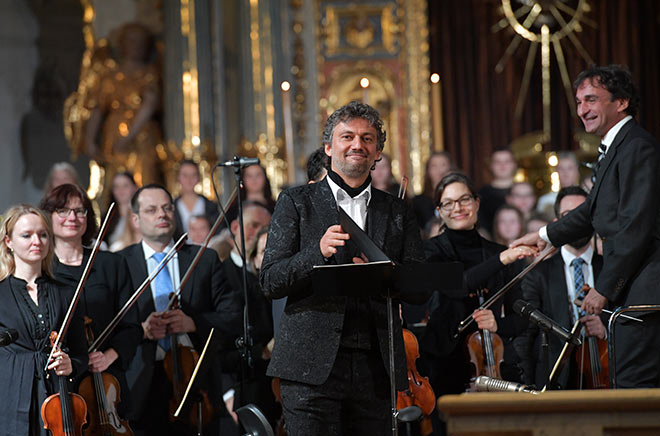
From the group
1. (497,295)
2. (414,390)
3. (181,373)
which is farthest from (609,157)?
(181,373)

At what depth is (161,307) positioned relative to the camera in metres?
5.30

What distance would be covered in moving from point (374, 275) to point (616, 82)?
5.28ft

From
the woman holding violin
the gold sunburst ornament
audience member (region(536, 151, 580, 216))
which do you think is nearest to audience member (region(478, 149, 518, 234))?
audience member (region(536, 151, 580, 216))

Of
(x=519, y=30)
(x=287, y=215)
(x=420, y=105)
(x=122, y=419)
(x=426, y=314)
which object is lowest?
(x=122, y=419)

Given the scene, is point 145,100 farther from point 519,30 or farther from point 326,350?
point 326,350

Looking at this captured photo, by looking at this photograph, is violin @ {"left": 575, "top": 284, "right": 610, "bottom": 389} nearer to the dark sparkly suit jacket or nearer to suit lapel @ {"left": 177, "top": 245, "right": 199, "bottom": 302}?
the dark sparkly suit jacket

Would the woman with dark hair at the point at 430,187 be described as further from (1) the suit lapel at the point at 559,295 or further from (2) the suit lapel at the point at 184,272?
(2) the suit lapel at the point at 184,272

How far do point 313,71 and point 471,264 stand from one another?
18.8 ft

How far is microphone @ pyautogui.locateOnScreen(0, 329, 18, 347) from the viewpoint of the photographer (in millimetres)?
4191

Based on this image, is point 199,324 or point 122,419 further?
point 199,324

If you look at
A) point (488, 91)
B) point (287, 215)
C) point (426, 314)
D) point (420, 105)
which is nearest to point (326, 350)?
point (287, 215)

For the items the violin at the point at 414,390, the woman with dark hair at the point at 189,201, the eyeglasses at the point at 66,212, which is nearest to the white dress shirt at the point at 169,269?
the eyeglasses at the point at 66,212

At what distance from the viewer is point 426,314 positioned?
5.50m

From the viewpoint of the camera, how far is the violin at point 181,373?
5.09 m
